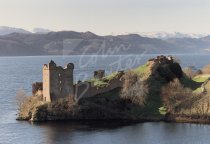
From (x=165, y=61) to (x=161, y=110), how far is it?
1985 centimetres

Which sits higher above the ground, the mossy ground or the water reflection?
the mossy ground

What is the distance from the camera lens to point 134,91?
9975cm

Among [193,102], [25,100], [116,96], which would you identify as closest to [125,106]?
[116,96]

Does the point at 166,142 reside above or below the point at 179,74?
below

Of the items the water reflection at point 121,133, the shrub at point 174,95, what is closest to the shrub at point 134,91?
the shrub at point 174,95

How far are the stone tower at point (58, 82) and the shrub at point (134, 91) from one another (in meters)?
10.7

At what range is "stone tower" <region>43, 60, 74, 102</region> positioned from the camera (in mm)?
97688

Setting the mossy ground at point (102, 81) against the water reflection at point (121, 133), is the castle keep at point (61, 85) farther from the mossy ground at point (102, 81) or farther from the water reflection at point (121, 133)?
the water reflection at point (121, 133)

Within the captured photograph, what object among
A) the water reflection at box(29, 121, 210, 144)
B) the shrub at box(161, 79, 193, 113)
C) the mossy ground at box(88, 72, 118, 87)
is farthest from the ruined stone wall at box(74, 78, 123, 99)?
the shrub at box(161, 79, 193, 113)

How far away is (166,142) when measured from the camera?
7381 cm

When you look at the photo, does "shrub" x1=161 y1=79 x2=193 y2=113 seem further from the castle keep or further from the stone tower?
the stone tower

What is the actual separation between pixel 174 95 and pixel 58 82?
2221cm

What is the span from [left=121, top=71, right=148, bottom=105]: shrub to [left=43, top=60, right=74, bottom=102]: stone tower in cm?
1074

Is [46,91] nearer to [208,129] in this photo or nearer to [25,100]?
[25,100]
